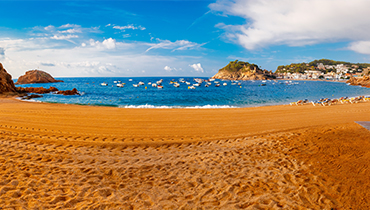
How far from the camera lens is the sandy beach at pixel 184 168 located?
4.46 m

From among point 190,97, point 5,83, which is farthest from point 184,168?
point 5,83

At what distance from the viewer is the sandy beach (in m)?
4.46

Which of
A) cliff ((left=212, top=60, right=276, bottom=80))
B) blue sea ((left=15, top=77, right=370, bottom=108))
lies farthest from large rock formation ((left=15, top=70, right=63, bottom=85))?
cliff ((left=212, top=60, right=276, bottom=80))

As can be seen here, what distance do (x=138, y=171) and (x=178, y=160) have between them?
154 cm

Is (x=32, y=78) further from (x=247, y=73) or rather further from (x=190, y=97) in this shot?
(x=247, y=73)

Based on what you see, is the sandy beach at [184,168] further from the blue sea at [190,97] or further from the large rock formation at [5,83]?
the large rock formation at [5,83]

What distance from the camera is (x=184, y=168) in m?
6.12

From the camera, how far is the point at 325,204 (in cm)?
438

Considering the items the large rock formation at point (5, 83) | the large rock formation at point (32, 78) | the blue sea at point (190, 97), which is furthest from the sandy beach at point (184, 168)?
the large rock formation at point (32, 78)

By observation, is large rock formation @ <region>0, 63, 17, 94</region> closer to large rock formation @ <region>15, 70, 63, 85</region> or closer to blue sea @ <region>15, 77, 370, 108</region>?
blue sea @ <region>15, 77, 370, 108</region>

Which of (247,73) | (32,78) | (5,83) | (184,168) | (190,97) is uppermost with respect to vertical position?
(247,73)

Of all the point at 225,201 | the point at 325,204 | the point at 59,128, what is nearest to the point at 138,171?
the point at 225,201

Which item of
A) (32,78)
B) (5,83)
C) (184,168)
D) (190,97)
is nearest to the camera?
(184,168)

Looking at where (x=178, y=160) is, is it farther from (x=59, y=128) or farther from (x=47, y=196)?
(x=59, y=128)
